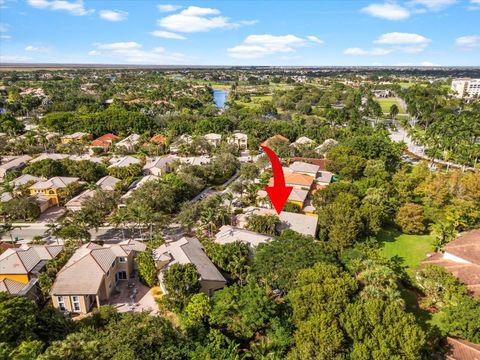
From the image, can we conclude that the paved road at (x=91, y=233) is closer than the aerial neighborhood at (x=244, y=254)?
No

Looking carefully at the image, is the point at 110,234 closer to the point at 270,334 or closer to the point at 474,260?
the point at 270,334

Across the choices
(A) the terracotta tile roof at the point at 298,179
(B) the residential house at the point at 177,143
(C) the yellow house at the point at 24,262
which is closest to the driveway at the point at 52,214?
(C) the yellow house at the point at 24,262

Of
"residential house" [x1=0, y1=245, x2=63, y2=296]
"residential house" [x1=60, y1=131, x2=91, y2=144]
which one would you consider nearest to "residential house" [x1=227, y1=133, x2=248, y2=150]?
"residential house" [x1=60, y1=131, x2=91, y2=144]

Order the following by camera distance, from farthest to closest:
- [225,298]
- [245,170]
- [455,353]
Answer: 1. [245,170]
2. [225,298]
3. [455,353]

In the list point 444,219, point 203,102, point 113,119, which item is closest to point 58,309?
point 444,219

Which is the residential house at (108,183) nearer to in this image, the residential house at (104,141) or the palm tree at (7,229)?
the palm tree at (7,229)

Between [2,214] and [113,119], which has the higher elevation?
[113,119]
